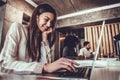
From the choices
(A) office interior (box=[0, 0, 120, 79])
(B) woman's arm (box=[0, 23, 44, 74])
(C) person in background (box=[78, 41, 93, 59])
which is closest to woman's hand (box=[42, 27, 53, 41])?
(B) woman's arm (box=[0, 23, 44, 74])

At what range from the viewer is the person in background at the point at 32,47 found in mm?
551

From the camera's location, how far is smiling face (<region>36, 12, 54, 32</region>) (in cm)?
102

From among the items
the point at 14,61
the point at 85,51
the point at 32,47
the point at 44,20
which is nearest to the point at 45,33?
the point at 44,20

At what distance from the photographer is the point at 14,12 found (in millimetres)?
3262

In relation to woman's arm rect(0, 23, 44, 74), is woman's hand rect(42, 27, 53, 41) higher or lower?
higher

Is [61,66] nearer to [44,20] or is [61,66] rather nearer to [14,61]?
[14,61]

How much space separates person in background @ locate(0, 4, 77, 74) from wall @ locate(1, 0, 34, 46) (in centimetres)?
218

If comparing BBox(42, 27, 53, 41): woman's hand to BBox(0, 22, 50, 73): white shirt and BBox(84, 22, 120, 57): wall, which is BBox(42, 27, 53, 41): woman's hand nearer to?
BBox(0, 22, 50, 73): white shirt

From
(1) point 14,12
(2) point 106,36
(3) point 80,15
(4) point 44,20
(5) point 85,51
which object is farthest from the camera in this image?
(2) point 106,36

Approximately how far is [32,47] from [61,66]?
0.39 meters

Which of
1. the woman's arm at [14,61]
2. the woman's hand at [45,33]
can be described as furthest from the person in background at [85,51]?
the woman's arm at [14,61]

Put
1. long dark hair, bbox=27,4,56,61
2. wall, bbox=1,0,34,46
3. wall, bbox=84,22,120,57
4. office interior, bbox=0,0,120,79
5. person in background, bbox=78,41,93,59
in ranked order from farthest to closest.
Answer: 1. wall, bbox=84,22,120,57
2. person in background, bbox=78,41,93,59
3. office interior, bbox=0,0,120,79
4. wall, bbox=1,0,34,46
5. long dark hair, bbox=27,4,56,61

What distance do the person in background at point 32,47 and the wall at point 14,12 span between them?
218cm

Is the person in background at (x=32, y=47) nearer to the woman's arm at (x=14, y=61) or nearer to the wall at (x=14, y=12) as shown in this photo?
the woman's arm at (x=14, y=61)
